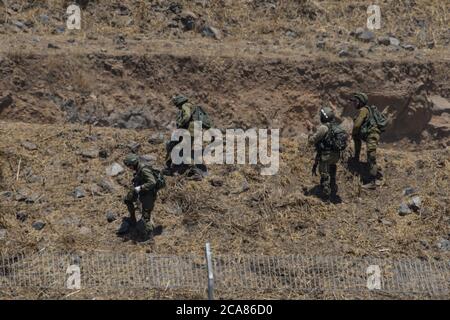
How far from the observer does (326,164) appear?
1399 centimetres

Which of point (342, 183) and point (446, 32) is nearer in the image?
point (342, 183)

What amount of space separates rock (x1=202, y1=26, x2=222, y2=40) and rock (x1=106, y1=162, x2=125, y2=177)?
5668mm

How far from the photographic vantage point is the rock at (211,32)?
19156 mm

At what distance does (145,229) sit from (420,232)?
439 centimetres

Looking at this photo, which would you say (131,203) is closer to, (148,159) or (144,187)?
(144,187)

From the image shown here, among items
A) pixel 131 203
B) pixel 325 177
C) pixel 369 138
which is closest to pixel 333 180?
pixel 325 177

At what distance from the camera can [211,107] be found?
58.7 ft

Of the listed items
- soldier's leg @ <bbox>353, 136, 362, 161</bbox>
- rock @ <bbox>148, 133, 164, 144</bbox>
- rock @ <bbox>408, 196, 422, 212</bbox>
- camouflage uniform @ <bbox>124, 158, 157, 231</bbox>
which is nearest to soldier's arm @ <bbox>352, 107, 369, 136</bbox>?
soldier's leg @ <bbox>353, 136, 362, 161</bbox>

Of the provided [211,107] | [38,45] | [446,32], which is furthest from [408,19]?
[38,45]

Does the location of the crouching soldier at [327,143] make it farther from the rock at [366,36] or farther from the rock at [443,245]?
the rock at [366,36]

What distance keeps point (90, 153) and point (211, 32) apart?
5.69 meters
